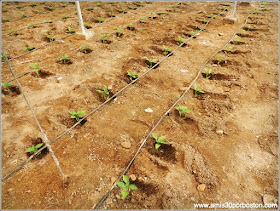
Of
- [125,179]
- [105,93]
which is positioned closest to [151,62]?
[105,93]

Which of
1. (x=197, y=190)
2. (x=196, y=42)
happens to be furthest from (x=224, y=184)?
(x=196, y=42)

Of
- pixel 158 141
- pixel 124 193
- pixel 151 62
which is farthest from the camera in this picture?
pixel 151 62

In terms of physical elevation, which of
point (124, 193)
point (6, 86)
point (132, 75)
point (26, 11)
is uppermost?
point (26, 11)

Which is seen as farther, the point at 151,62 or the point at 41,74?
the point at 151,62

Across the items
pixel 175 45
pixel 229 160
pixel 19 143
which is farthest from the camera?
pixel 175 45

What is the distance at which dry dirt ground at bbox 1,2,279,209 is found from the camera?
5.28ft

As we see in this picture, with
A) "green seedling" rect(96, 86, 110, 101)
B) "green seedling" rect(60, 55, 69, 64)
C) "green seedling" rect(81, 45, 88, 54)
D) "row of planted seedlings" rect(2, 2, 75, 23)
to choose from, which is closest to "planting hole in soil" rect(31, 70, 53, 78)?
"green seedling" rect(60, 55, 69, 64)

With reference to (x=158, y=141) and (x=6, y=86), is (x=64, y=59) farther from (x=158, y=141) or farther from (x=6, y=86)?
(x=158, y=141)

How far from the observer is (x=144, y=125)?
2.27 m

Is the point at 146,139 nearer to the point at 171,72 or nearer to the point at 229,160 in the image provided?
the point at 229,160

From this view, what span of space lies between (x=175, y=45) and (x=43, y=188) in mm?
3998

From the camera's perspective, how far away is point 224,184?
1.66 meters

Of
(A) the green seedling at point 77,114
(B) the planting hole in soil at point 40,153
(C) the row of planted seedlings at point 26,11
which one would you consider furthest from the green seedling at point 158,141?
(C) the row of planted seedlings at point 26,11

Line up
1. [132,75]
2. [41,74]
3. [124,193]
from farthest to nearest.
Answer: [41,74] < [132,75] < [124,193]
